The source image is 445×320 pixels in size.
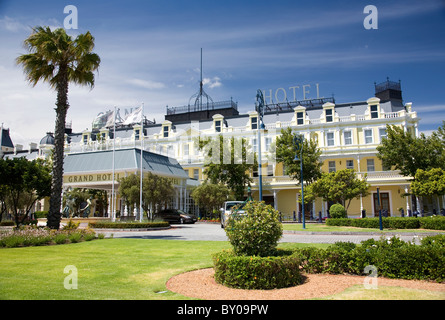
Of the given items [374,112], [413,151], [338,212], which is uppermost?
[374,112]

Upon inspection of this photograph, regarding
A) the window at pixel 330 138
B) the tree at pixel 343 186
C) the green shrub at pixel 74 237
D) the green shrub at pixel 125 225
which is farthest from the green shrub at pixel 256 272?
the window at pixel 330 138

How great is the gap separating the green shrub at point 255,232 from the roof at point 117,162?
902 inches

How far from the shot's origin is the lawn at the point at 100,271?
6410mm

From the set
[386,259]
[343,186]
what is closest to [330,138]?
[343,186]

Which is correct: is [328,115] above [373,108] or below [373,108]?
below

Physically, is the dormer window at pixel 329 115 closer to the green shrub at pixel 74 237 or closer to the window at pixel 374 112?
the window at pixel 374 112

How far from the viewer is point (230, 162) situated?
132ft

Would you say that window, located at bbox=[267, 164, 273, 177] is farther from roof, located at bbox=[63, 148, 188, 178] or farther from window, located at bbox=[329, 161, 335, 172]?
roof, located at bbox=[63, 148, 188, 178]

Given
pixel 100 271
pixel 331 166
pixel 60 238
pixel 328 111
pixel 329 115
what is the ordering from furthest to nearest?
pixel 328 111
pixel 329 115
pixel 331 166
pixel 60 238
pixel 100 271

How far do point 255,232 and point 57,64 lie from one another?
17949 mm

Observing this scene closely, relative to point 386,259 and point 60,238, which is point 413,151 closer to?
point 386,259

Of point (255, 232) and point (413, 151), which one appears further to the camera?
point (413, 151)

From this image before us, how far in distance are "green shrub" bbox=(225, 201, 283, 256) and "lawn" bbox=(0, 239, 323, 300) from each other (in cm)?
198
